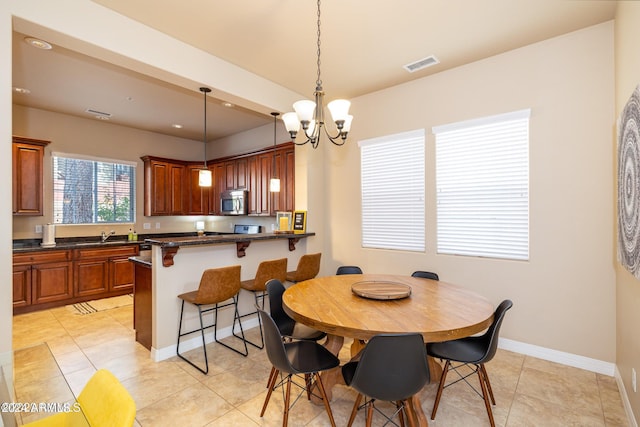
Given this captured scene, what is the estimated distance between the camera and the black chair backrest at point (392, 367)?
5.09 feet

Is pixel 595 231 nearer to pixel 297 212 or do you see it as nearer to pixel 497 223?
pixel 497 223

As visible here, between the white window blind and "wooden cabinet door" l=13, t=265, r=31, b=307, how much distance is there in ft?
15.8

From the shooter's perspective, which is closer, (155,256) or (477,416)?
(477,416)

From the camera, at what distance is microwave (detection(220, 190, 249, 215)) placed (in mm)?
5543

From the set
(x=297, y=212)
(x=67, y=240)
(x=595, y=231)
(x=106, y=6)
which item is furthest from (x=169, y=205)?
(x=595, y=231)

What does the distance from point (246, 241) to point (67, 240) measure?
3.77 metres

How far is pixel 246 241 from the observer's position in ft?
11.8

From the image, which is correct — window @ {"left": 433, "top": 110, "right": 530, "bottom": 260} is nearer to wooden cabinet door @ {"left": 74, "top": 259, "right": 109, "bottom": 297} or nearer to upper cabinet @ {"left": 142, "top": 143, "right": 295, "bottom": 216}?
upper cabinet @ {"left": 142, "top": 143, "right": 295, "bottom": 216}

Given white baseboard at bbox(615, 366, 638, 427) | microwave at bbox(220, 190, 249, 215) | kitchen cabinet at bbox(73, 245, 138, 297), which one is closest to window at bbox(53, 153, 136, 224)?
kitchen cabinet at bbox(73, 245, 138, 297)

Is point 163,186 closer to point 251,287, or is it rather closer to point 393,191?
point 251,287

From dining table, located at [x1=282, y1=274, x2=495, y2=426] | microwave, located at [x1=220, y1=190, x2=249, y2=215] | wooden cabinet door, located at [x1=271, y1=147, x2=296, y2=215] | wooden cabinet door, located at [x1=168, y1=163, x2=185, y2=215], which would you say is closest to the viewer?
dining table, located at [x1=282, y1=274, x2=495, y2=426]

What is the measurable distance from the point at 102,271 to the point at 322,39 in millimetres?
4942

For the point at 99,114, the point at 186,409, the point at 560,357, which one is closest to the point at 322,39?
the point at 186,409

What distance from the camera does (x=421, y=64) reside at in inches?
136
